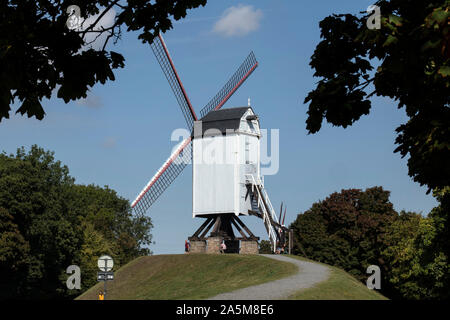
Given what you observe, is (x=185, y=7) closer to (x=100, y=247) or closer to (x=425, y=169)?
(x=425, y=169)

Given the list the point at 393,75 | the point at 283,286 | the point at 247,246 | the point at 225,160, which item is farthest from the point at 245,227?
the point at 393,75

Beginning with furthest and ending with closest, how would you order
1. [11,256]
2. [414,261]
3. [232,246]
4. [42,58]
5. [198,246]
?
[414,261], [11,256], [232,246], [198,246], [42,58]

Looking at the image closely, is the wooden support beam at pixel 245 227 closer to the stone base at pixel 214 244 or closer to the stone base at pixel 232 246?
the stone base at pixel 232 246

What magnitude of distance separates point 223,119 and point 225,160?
3556mm

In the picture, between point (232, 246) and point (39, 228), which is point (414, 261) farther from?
point (39, 228)

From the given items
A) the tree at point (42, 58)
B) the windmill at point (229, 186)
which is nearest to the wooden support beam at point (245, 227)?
the windmill at point (229, 186)

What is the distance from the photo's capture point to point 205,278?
4781 cm

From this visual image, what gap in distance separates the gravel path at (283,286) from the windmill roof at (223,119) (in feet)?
44.3

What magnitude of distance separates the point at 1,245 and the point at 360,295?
1445 inches

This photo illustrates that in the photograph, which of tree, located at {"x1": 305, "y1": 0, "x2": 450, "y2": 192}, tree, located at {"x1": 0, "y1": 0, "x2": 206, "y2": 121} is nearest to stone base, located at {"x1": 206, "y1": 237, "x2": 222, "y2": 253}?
tree, located at {"x1": 305, "y1": 0, "x2": 450, "y2": 192}

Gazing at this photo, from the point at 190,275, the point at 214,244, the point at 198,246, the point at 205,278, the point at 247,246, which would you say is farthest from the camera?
the point at 198,246

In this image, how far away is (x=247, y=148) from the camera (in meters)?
56.5
